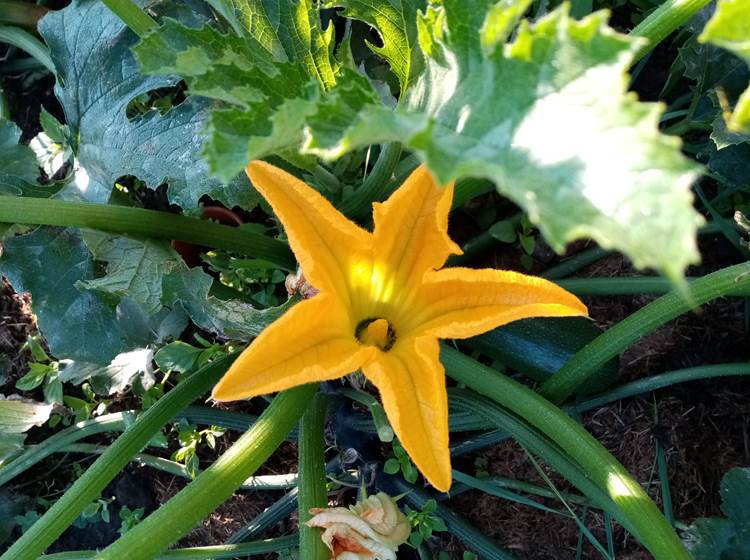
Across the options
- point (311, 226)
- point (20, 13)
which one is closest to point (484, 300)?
point (311, 226)

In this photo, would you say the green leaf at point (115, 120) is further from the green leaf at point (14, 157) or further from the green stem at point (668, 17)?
the green stem at point (668, 17)

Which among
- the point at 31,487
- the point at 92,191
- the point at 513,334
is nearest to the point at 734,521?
the point at 513,334

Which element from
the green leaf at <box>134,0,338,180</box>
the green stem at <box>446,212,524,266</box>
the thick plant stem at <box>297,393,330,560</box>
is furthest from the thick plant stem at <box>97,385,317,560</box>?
the green stem at <box>446,212,524,266</box>

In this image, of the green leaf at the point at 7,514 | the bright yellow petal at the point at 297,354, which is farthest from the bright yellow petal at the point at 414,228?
the green leaf at the point at 7,514

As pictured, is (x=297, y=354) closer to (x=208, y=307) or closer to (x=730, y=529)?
(x=208, y=307)

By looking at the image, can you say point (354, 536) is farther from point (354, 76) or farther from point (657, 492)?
point (657, 492)
